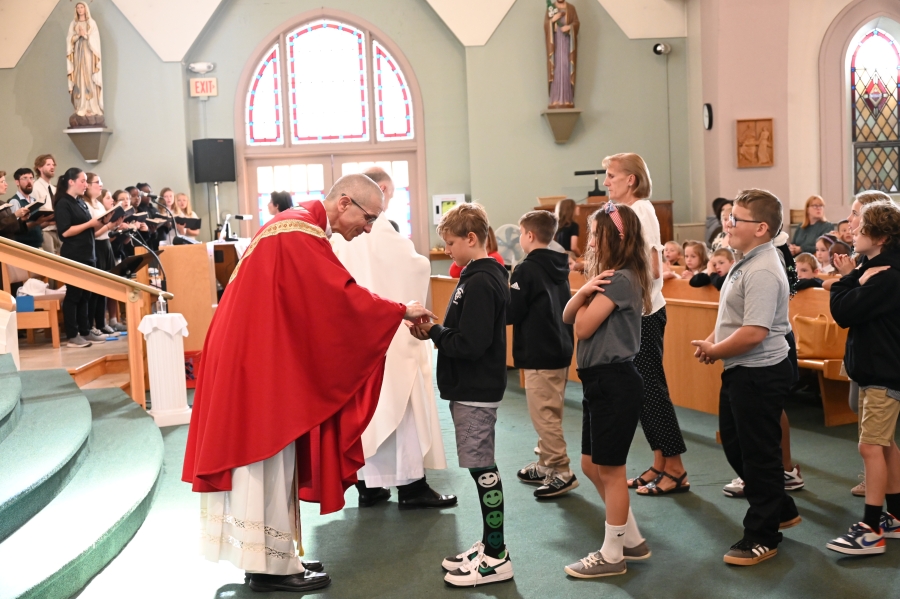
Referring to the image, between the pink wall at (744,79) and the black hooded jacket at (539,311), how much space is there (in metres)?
7.44

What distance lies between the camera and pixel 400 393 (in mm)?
4031

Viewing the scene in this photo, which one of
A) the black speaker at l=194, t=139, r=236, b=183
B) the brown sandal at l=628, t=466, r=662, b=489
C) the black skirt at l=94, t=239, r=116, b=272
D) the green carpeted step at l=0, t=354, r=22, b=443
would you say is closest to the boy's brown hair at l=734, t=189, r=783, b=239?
the brown sandal at l=628, t=466, r=662, b=489

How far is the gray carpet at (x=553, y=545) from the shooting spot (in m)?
3.13

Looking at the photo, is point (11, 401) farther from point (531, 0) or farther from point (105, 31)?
point (531, 0)

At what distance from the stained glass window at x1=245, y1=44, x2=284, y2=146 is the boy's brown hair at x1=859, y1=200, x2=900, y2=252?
10.0 metres

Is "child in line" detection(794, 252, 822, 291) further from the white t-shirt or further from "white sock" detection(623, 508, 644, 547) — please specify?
"white sock" detection(623, 508, 644, 547)

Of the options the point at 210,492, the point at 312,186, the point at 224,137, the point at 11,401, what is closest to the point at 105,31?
the point at 224,137

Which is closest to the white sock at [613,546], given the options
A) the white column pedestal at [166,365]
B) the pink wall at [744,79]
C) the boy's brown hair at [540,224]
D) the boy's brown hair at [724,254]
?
the boy's brown hair at [540,224]

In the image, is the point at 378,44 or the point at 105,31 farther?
the point at 378,44

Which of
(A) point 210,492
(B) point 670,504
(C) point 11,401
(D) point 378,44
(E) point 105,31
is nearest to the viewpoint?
(A) point 210,492

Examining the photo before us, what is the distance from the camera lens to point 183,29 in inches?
457

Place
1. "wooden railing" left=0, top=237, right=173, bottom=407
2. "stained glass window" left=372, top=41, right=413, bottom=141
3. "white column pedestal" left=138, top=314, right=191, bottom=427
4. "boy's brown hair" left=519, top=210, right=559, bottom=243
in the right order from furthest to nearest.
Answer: "stained glass window" left=372, top=41, right=413, bottom=141, "white column pedestal" left=138, top=314, right=191, bottom=427, "wooden railing" left=0, top=237, right=173, bottom=407, "boy's brown hair" left=519, top=210, right=559, bottom=243

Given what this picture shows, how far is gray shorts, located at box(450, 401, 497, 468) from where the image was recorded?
10.5 ft

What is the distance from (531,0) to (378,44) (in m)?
2.19
